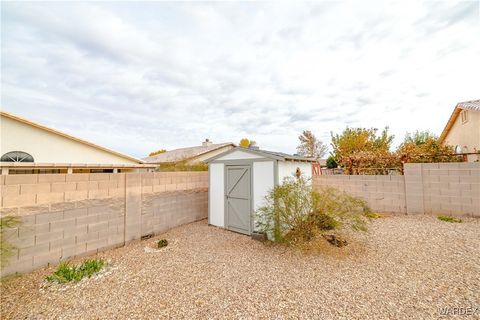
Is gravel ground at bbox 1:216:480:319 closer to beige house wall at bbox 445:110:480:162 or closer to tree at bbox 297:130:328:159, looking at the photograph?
beige house wall at bbox 445:110:480:162

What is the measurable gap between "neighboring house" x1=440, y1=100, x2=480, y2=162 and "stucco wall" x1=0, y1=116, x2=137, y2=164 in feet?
64.7

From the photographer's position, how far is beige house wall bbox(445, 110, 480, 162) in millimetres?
10500

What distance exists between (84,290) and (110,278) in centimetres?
41

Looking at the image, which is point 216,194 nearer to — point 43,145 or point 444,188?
point 444,188

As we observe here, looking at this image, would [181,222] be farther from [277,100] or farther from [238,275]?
[277,100]

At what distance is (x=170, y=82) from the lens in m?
9.46

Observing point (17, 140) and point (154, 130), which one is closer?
point (17, 140)

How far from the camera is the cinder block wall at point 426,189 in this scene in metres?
6.37

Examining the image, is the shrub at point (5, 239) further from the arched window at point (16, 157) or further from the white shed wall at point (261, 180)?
the arched window at point (16, 157)

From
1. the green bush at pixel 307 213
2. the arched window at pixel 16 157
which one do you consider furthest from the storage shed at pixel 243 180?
the arched window at pixel 16 157

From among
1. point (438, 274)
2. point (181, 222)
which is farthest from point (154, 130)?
point (438, 274)

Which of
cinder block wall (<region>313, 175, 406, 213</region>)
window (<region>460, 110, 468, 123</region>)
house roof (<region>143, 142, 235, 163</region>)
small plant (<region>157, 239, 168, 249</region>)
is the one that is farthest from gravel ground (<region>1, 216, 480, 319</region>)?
house roof (<region>143, 142, 235, 163</region>)

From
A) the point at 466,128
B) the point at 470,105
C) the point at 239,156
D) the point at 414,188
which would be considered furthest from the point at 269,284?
the point at 466,128

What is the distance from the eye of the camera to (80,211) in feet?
14.3
